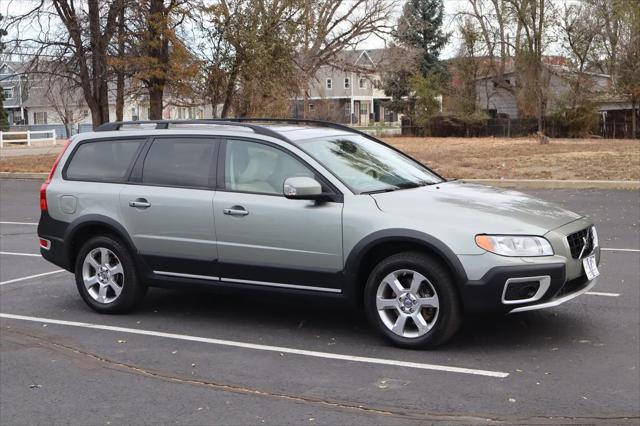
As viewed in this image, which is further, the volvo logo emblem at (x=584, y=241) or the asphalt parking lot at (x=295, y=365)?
the volvo logo emblem at (x=584, y=241)

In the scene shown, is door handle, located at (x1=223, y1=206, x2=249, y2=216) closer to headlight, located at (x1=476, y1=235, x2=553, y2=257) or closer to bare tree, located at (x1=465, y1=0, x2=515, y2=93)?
headlight, located at (x1=476, y1=235, x2=553, y2=257)

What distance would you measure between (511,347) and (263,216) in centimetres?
217

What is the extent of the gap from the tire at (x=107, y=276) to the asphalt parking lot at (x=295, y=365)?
16 centimetres

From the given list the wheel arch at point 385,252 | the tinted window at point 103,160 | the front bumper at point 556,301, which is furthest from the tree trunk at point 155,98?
the front bumper at point 556,301

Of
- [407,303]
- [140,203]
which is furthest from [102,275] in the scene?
[407,303]

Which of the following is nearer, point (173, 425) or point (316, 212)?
point (173, 425)

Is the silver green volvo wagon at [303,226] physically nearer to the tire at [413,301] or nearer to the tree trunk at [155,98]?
the tire at [413,301]

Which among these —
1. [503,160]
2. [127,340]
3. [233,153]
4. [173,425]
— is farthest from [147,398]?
[503,160]

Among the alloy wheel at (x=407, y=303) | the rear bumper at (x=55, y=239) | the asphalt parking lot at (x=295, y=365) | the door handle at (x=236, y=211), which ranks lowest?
the asphalt parking lot at (x=295, y=365)

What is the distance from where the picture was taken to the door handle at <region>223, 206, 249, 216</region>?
6.36 metres

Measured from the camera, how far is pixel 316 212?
239 inches

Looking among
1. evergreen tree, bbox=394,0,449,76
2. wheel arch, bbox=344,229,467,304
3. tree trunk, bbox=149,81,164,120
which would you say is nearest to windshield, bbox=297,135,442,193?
wheel arch, bbox=344,229,467,304

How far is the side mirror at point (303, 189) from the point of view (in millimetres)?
5980

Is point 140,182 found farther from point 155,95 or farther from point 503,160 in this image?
point 155,95
